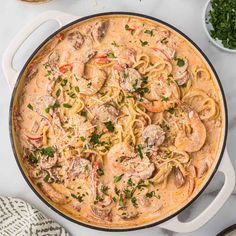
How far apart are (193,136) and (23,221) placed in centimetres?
96

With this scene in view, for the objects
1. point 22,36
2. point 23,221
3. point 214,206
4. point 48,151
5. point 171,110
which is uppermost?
point 22,36

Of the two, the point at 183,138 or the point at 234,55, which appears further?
the point at 234,55

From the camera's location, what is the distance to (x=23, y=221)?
3.18 meters

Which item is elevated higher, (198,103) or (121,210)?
(198,103)

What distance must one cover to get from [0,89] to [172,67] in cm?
88

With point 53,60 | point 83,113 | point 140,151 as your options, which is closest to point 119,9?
point 53,60

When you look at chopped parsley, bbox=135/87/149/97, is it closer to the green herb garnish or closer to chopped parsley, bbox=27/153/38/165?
the green herb garnish

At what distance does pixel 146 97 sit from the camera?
9.76 feet

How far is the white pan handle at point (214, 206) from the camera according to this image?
290cm

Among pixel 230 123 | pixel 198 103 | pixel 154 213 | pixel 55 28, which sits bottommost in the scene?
pixel 154 213

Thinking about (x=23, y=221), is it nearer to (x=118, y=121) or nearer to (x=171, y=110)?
(x=118, y=121)

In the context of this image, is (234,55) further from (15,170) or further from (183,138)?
(15,170)

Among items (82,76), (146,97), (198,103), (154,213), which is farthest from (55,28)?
(154,213)

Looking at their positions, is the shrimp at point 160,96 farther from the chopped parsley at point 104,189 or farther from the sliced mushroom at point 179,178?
the chopped parsley at point 104,189
